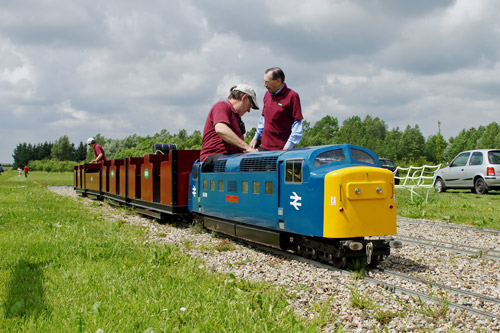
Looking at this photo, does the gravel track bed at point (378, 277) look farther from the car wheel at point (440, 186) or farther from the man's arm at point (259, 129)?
the car wheel at point (440, 186)

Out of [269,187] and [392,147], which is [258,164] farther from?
[392,147]

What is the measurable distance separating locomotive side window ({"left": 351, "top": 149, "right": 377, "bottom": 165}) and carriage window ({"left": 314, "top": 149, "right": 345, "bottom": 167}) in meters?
0.23

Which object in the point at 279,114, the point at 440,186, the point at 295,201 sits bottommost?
the point at 440,186

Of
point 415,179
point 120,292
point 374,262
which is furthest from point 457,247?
point 415,179

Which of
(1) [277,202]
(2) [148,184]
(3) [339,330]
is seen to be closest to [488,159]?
(2) [148,184]

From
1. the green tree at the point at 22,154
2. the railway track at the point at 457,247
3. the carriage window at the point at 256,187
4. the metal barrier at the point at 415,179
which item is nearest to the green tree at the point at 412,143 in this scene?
the metal barrier at the point at 415,179

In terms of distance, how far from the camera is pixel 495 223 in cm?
1009

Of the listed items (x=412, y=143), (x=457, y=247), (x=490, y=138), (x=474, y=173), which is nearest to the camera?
(x=457, y=247)

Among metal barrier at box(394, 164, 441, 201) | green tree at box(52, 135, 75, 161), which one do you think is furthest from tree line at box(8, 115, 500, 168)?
metal barrier at box(394, 164, 441, 201)

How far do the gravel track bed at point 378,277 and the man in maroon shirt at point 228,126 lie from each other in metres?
1.59

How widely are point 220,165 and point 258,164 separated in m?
1.33

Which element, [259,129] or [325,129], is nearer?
[259,129]

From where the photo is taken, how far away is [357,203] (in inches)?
216

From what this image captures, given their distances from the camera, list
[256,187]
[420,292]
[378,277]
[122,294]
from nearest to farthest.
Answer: [122,294] < [420,292] < [378,277] < [256,187]
